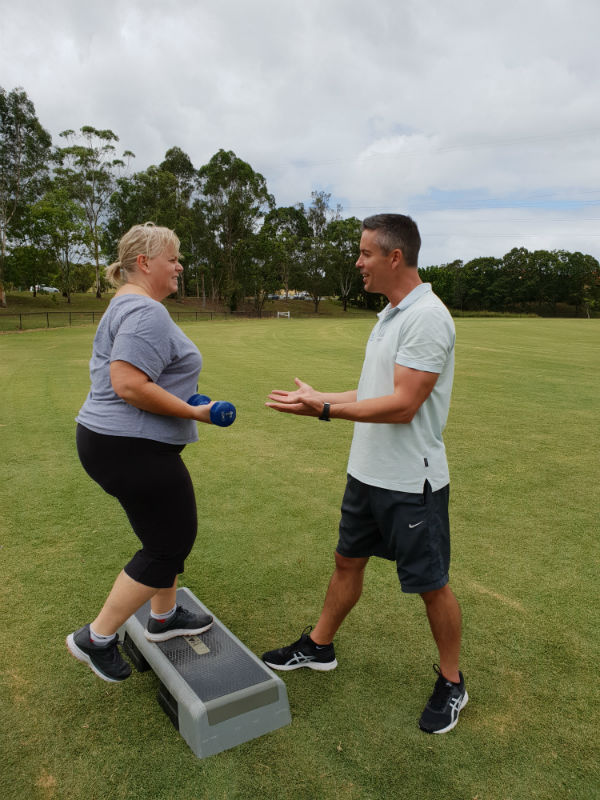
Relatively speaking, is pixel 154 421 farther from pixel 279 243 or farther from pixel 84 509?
pixel 279 243

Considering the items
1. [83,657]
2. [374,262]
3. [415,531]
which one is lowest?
[83,657]

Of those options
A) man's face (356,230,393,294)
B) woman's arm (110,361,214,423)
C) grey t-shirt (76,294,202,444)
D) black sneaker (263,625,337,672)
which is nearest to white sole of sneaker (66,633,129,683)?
black sneaker (263,625,337,672)

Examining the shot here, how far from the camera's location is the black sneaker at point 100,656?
8.02 feet

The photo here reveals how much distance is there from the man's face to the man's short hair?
0.07 ft

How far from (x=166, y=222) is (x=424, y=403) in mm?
49472

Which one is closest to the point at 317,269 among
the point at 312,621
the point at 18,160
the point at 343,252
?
the point at 343,252

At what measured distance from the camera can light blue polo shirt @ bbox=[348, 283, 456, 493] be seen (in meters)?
2.16

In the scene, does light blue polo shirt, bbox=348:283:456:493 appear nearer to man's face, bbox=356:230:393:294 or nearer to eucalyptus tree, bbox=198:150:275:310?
man's face, bbox=356:230:393:294

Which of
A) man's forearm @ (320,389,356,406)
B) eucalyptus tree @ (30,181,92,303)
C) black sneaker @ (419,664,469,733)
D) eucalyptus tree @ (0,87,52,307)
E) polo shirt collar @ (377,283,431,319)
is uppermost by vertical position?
eucalyptus tree @ (0,87,52,307)

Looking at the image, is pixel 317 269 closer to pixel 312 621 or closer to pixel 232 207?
pixel 232 207

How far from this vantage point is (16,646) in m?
2.88

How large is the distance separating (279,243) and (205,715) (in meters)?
53.8

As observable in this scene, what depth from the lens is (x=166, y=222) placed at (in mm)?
47750

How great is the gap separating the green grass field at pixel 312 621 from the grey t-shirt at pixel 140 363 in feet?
4.21
